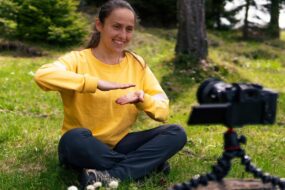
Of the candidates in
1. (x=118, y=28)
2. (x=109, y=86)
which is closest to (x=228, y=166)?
(x=109, y=86)

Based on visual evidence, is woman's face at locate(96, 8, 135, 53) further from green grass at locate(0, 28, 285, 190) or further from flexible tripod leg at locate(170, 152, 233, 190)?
flexible tripod leg at locate(170, 152, 233, 190)

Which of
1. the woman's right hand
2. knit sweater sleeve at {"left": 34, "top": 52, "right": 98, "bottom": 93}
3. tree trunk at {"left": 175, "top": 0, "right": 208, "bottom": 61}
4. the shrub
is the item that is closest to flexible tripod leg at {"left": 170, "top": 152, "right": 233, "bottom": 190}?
the woman's right hand

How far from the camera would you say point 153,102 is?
4.02 metres

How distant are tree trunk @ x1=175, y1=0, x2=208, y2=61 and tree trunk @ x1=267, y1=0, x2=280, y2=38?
11597 millimetres

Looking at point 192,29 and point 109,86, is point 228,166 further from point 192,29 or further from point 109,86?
point 192,29

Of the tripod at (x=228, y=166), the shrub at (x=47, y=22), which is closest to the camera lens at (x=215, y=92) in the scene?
the tripod at (x=228, y=166)

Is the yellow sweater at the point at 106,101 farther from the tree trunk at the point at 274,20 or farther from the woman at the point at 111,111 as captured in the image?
the tree trunk at the point at 274,20

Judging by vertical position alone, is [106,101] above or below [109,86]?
below

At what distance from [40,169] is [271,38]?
677 inches

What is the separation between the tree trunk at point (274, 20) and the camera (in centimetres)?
2050

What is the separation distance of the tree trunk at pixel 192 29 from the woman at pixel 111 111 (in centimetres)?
525

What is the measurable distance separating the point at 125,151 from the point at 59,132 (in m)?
1.64

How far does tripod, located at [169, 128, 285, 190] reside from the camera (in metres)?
2.64

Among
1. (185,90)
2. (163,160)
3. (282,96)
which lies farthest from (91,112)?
(282,96)
